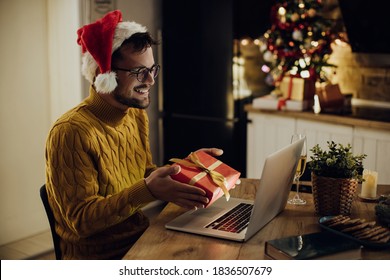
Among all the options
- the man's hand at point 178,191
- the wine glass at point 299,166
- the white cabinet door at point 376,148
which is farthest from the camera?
the white cabinet door at point 376,148

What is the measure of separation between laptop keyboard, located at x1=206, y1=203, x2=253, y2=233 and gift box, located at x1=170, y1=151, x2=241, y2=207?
0.07m

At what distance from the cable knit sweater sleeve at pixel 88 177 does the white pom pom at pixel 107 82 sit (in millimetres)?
61

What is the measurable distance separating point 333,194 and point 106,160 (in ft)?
2.41

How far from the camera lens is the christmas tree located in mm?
3586

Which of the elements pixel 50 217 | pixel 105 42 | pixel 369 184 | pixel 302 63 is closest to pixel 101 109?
pixel 105 42

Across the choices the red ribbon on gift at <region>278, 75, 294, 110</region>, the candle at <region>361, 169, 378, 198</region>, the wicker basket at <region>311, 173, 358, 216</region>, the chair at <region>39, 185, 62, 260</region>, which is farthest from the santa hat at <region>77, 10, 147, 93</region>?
the red ribbon on gift at <region>278, 75, 294, 110</region>

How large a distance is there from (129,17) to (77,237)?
7.68ft

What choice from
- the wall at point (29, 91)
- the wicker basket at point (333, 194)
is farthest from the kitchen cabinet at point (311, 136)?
the wicker basket at point (333, 194)

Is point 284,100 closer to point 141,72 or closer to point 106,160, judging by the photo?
point 141,72

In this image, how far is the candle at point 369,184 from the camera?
1.85 m

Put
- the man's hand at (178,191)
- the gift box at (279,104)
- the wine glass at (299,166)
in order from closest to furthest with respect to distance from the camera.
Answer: the man's hand at (178,191) < the wine glass at (299,166) < the gift box at (279,104)

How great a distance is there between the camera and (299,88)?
11.8ft

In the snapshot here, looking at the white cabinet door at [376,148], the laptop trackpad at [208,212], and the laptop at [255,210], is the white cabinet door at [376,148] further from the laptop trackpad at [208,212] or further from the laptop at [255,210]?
the laptop trackpad at [208,212]
